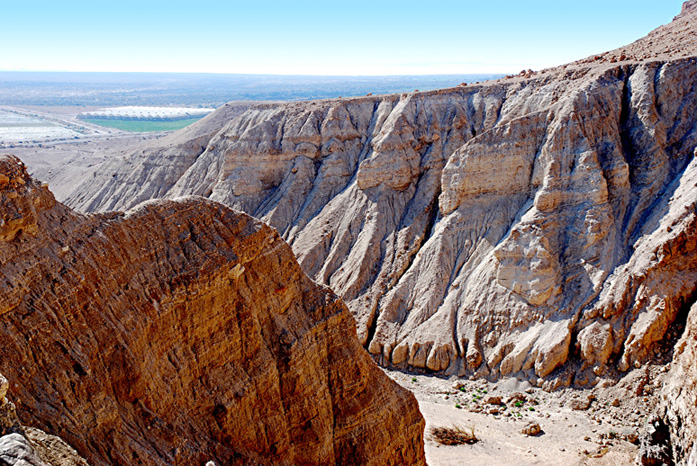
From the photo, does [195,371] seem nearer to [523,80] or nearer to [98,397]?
[98,397]

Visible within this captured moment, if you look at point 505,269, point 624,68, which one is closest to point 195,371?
point 505,269

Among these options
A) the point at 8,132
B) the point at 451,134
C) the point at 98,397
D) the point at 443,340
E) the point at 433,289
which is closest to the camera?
the point at 98,397

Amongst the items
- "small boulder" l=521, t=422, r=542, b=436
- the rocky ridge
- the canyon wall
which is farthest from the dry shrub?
the rocky ridge

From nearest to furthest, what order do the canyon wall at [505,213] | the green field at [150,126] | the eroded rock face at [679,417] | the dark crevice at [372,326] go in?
the eroded rock face at [679,417]
the canyon wall at [505,213]
the dark crevice at [372,326]
the green field at [150,126]

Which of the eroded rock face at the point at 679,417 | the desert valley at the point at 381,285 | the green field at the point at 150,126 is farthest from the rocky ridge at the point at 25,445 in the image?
the green field at the point at 150,126

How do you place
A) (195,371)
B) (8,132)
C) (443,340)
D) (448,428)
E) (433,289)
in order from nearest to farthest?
(195,371) → (448,428) → (443,340) → (433,289) → (8,132)

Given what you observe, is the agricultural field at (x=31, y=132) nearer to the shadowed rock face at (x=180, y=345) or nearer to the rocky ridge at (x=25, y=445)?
the shadowed rock face at (x=180, y=345)
